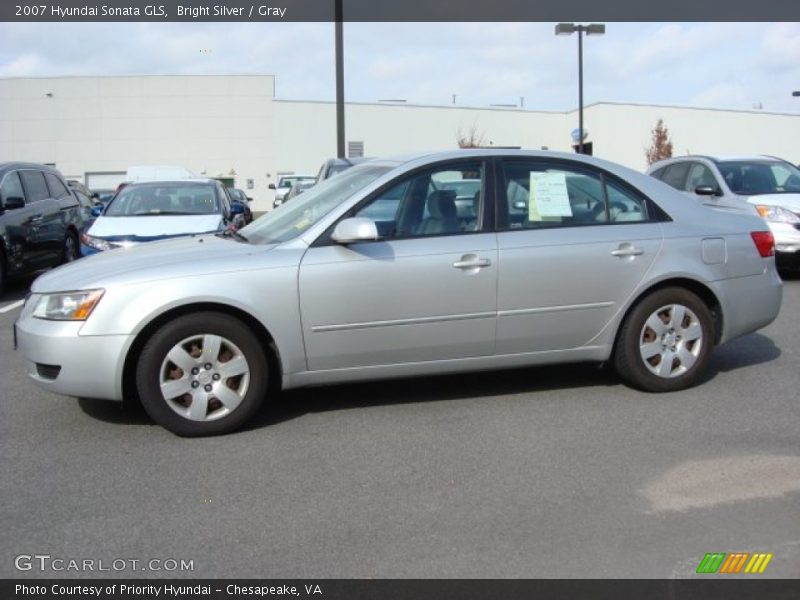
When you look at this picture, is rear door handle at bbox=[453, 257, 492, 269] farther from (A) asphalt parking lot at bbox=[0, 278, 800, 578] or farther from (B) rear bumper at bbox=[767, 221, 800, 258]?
(B) rear bumper at bbox=[767, 221, 800, 258]

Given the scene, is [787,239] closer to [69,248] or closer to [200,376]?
[200,376]

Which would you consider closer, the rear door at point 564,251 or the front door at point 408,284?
the front door at point 408,284

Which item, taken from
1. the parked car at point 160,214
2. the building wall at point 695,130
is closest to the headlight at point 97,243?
the parked car at point 160,214

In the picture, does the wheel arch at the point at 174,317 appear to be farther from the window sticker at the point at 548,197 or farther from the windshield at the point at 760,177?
the windshield at the point at 760,177

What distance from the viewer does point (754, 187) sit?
1081 cm

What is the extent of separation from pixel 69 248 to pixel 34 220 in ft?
4.34

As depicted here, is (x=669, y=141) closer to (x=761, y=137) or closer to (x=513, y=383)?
(x=761, y=137)

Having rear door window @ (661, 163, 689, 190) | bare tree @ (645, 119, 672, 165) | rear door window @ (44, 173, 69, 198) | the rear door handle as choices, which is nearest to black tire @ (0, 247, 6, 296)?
rear door window @ (44, 173, 69, 198)

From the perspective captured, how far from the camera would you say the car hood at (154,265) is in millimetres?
4539

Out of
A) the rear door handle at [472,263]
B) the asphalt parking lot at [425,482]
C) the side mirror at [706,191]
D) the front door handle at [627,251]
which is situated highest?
the side mirror at [706,191]

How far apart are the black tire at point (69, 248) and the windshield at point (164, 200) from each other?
160 centimetres

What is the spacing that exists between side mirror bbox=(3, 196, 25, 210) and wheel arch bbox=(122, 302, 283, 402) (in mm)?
6283

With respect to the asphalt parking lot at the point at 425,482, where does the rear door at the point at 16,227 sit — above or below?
above
